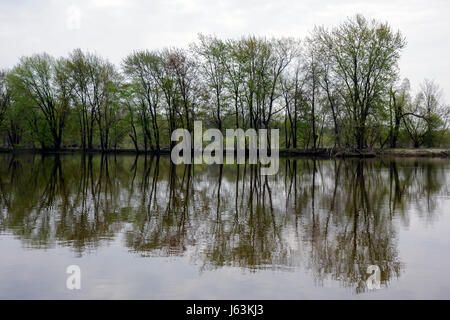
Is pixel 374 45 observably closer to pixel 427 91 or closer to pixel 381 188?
pixel 427 91

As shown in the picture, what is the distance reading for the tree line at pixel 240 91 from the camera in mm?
41781

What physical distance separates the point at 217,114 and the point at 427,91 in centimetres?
3396

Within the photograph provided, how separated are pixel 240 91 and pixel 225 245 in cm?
4291

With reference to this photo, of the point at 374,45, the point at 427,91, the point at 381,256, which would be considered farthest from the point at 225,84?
the point at 381,256

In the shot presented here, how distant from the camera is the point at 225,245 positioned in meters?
6.73
